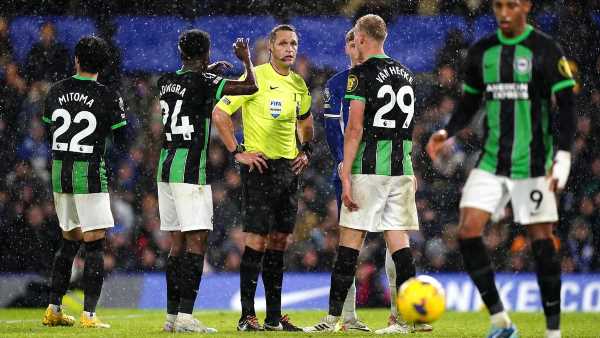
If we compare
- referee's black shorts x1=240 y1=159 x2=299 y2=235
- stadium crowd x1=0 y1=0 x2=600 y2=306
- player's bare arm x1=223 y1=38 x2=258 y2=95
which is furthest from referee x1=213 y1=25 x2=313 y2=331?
stadium crowd x1=0 y1=0 x2=600 y2=306

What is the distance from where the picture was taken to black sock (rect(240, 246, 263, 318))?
7453 mm

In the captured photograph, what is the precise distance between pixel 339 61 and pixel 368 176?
6410mm

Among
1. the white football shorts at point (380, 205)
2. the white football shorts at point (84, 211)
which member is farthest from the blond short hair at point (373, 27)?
the white football shorts at point (84, 211)

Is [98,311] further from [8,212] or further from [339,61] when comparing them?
[339,61]

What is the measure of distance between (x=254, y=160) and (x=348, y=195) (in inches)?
35.9

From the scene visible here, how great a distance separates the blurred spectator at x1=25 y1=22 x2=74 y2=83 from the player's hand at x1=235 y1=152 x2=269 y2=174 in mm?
6446

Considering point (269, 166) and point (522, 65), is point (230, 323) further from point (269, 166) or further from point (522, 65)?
point (522, 65)

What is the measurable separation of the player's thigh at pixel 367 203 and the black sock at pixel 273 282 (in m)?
0.78

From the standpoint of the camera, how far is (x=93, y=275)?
7.97 m

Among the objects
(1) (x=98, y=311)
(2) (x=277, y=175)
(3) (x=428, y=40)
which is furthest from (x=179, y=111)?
(3) (x=428, y=40)

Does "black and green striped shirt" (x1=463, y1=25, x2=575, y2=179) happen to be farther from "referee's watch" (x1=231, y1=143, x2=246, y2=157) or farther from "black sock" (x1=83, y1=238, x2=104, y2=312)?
"black sock" (x1=83, y1=238, x2=104, y2=312)

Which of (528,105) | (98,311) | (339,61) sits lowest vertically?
(98,311)

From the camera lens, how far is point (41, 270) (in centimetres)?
1234

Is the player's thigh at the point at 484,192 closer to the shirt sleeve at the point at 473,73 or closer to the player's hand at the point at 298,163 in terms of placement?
the shirt sleeve at the point at 473,73
